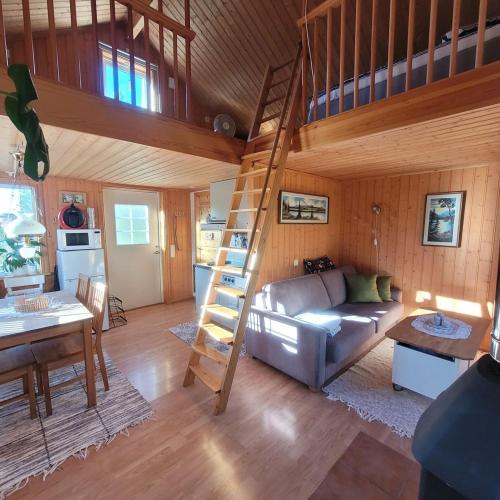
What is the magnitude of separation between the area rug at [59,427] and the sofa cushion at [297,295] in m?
1.50

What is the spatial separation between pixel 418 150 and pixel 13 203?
15.4 feet

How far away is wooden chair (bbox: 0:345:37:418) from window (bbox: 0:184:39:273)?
1758 millimetres

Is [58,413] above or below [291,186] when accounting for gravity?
below

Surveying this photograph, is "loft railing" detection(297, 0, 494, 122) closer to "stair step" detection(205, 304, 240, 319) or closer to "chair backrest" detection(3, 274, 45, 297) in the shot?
"stair step" detection(205, 304, 240, 319)

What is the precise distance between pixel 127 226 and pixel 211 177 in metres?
1.87

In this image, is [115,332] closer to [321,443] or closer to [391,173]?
[321,443]

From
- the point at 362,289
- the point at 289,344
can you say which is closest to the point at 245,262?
the point at 289,344

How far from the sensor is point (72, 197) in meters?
3.89

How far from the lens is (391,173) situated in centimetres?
377

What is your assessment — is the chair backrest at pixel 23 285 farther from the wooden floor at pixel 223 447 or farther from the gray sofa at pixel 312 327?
the gray sofa at pixel 312 327

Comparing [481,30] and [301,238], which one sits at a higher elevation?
[481,30]

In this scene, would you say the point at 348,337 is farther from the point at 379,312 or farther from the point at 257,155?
the point at 257,155

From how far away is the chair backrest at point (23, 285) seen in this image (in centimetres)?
305

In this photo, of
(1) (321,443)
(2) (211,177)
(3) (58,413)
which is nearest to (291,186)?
(2) (211,177)
